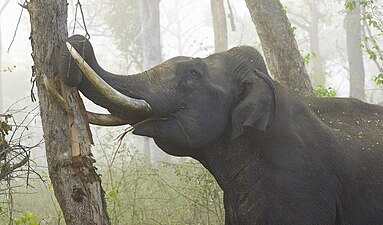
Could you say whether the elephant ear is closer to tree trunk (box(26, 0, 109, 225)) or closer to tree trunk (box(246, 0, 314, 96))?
tree trunk (box(26, 0, 109, 225))

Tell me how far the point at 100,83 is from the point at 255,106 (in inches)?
46.3

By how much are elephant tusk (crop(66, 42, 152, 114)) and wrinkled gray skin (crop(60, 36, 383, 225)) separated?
0.29 ft

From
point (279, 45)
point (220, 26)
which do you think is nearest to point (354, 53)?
point (220, 26)

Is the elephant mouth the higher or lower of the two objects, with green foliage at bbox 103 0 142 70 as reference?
lower

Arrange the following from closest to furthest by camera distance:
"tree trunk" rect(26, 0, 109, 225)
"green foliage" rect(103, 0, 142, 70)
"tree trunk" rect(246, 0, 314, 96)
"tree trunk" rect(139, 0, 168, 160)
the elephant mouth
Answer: "tree trunk" rect(26, 0, 109, 225), the elephant mouth, "tree trunk" rect(246, 0, 314, 96), "tree trunk" rect(139, 0, 168, 160), "green foliage" rect(103, 0, 142, 70)

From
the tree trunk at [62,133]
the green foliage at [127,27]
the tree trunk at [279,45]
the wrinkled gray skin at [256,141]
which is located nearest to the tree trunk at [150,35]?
the green foliage at [127,27]

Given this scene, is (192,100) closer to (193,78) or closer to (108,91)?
(193,78)

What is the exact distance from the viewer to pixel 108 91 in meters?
3.99

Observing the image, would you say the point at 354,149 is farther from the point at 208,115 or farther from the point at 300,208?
the point at 208,115

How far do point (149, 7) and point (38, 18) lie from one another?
60.5 feet

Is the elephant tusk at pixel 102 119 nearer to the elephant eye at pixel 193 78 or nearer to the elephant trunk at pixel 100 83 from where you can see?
the elephant trunk at pixel 100 83

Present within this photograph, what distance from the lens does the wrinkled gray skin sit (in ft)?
14.8

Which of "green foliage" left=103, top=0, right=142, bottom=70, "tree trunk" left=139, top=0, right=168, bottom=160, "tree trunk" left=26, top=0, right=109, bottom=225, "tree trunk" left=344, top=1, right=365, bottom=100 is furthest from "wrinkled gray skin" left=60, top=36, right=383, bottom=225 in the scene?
"green foliage" left=103, top=0, right=142, bottom=70

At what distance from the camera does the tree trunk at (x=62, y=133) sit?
4043mm
